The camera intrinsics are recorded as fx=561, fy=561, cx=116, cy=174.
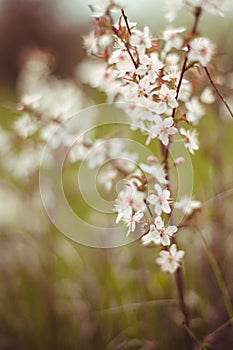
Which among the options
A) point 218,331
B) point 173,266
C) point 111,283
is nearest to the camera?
point 173,266

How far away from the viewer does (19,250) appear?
151 centimetres

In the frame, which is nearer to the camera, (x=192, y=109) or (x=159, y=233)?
(x=159, y=233)

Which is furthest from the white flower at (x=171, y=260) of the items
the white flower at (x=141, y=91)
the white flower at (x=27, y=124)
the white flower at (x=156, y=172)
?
the white flower at (x=27, y=124)

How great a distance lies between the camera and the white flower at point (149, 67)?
690 mm

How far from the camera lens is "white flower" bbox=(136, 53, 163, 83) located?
0.69m

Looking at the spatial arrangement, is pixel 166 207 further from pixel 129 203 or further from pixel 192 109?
pixel 192 109

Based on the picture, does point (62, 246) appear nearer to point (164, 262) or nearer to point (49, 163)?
point (49, 163)

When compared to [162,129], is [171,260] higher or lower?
lower

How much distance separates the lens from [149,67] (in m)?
0.70

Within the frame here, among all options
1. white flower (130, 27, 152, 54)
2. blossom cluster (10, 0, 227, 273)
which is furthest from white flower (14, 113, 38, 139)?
white flower (130, 27, 152, 54)

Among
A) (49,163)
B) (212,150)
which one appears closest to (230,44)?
(212,150)

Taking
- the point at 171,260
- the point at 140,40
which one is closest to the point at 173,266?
the point at 171,260

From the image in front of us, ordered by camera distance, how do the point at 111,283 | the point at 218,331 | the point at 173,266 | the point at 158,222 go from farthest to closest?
the point at 111,283 → the point at 218,331 → the point at 173,266 → the point at 158,222

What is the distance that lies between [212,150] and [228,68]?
186 mm
